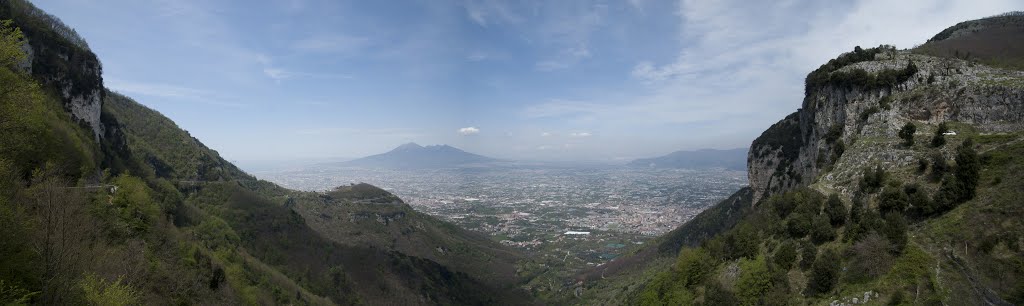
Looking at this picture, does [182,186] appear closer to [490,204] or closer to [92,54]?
[92,54]

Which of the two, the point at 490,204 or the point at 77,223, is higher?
the point at 77,223

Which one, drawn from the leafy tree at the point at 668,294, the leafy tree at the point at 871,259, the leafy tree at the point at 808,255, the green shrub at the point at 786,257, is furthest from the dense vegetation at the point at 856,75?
the leafy tree at the point at 668,294

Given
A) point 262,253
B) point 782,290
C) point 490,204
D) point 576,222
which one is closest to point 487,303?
point 262,253

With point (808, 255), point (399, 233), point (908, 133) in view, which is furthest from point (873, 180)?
point (399, 233)

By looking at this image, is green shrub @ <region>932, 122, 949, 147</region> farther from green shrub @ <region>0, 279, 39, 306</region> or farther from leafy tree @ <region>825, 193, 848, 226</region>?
green shrub @ <region>0, 279, 39, 306</region>

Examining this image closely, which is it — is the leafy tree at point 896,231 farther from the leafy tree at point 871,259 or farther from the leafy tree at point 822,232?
the leafy tree at point 822,232

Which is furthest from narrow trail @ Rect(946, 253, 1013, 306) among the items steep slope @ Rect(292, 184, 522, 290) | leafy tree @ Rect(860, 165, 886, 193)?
steep slope @ Rect(292, 184, 522, 290)
